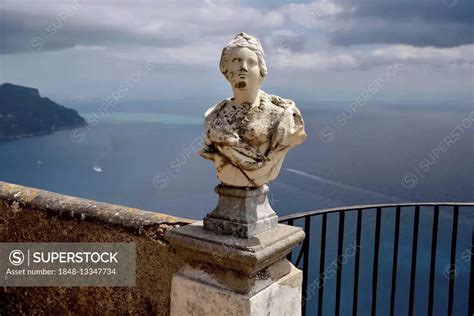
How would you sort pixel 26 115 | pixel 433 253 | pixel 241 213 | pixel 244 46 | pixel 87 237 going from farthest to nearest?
pixel 26 115 → pixel 433 253 → pixel 87 237 → pixel 241 213 → pixel 244 46

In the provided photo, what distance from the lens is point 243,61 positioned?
80.0 inches

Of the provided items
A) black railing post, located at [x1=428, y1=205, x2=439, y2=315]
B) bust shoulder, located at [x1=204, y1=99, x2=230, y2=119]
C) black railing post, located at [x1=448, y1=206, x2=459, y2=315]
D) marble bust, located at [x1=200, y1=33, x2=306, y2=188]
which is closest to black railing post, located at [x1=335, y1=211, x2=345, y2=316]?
black railing post, located at [x1=428, y1=205, x2=439, y2=315]

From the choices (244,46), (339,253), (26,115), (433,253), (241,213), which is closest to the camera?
(244,46)

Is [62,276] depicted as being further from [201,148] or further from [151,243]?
[201,148]

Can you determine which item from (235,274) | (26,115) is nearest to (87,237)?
(235,274)

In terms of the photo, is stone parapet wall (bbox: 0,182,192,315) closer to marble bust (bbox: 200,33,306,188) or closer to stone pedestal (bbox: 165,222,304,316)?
stone pedestal (bbox: 165,222,304,316)

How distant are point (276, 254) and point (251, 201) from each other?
0.95 ft

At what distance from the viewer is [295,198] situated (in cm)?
1795

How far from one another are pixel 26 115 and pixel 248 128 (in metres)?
20.8

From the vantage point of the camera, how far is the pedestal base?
6.71 ft

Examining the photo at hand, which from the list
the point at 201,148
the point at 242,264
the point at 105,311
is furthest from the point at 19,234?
the point at 242,264

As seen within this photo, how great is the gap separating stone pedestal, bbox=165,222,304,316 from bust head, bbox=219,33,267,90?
0.76 metres

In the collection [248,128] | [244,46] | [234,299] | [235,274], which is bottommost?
[234,299]

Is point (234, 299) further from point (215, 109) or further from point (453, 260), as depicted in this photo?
point (453, 260)
